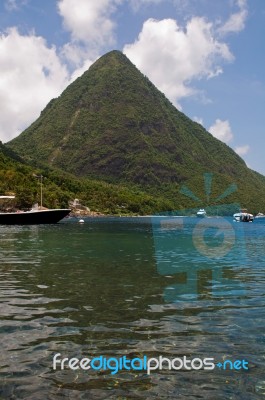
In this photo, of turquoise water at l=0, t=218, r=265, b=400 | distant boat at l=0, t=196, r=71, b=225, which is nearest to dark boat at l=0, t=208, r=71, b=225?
distant boat at l=0, t=196, r=71, b=225

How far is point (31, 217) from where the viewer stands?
319 feet

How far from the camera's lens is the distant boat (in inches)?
3765

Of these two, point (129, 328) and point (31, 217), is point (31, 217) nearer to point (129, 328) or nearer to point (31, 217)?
point (31, 217)

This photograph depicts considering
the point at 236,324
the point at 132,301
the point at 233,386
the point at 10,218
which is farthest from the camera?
the point at 10,218

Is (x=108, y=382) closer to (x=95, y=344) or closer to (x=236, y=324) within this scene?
(x=95, y=344)

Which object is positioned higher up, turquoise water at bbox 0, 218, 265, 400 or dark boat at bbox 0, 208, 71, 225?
dark boat at bbox 0, 208, 71, 225

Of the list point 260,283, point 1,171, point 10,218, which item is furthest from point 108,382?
point 1,171

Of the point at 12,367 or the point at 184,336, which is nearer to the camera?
the point at 12,367

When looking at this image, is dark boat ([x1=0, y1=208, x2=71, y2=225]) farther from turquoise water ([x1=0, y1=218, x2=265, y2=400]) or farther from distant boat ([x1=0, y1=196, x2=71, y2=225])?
turquoise water ([x1=0, y1=218, x2=265, y2=400])

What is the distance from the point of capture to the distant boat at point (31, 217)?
9562 centimetres

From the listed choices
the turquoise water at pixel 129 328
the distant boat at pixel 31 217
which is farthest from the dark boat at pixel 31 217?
the turquoise water at pixel 129 328

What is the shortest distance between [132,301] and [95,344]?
5602 mm

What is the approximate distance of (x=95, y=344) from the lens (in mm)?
10539

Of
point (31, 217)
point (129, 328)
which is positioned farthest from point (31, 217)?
point (129, 328)
